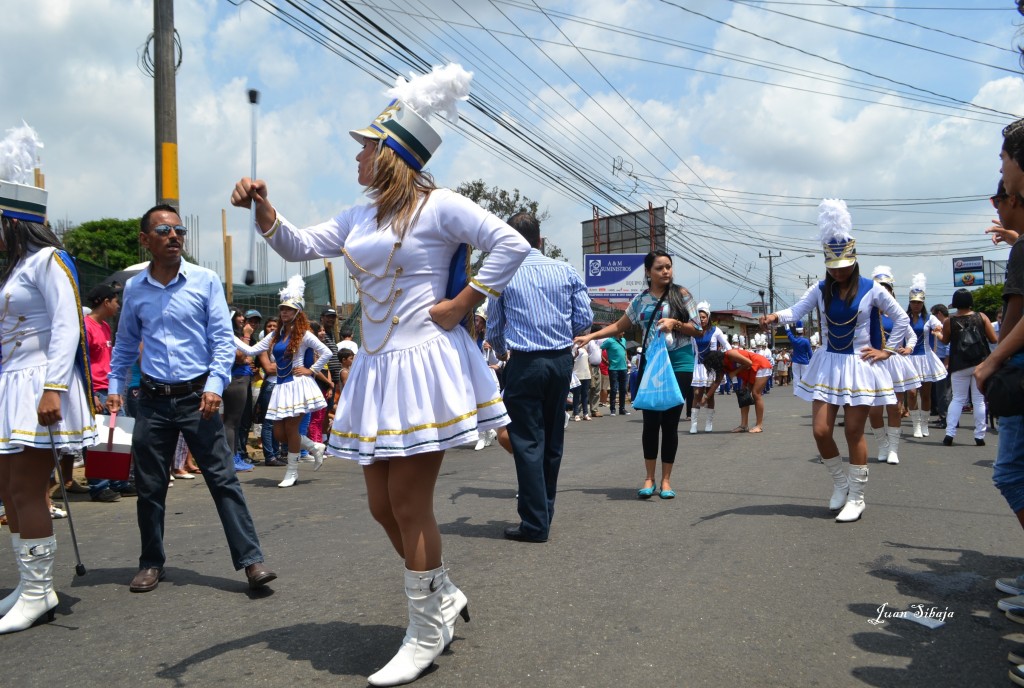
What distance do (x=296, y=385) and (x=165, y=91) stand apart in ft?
13.5

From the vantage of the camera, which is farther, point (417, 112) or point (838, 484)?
point (838, 484)

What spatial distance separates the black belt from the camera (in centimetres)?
459

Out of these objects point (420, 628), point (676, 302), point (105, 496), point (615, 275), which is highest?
point (615, 275)

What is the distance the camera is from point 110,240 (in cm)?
4066

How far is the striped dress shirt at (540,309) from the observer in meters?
5.69

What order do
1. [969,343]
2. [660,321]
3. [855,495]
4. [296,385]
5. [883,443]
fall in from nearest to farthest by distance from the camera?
[855,495] < [660,321] < [296,385] < [883,443] < [969,343]

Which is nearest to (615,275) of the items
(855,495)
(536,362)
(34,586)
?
(855,495)

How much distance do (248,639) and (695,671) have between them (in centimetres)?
197

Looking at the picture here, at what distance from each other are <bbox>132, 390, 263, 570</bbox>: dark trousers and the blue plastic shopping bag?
3.50m

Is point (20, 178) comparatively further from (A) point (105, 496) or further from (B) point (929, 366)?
(B) point (929, 366)

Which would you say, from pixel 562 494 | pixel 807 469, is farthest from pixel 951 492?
pixel 562 494

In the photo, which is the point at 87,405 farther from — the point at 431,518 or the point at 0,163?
the point at 431,518

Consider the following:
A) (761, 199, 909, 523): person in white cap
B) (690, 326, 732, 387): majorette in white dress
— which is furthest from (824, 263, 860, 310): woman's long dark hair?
(690, 326, 732, 387): majorette in white dress

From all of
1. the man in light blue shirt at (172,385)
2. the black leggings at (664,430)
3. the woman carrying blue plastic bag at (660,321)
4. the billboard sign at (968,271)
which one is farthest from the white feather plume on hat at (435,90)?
the billboard sign at (968,271)
